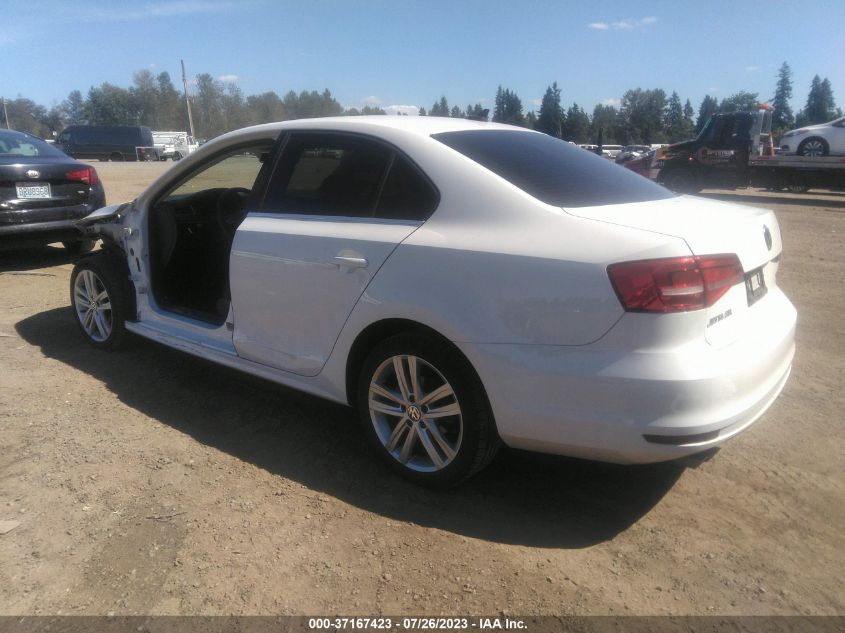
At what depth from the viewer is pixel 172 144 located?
5553cm

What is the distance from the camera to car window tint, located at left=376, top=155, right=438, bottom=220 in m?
2.96

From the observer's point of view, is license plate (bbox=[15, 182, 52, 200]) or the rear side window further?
license plate (bbox=[15, 182, 52, 200])

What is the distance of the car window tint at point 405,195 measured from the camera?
2.96 meters

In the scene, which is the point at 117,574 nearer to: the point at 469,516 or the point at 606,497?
the point at 469,516

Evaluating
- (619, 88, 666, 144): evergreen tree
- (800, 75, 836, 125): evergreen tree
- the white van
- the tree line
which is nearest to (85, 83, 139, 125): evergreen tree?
the tree line

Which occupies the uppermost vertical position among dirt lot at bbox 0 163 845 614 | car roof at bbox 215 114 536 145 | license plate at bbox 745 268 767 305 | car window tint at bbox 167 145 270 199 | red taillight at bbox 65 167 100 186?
car roof at bbox 215 114 536 145

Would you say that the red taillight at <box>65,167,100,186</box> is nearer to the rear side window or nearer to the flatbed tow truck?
the rear side window

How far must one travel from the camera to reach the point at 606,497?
303 cm

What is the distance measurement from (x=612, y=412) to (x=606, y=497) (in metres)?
0.77

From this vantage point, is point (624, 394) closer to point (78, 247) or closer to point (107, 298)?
point (107, 298)

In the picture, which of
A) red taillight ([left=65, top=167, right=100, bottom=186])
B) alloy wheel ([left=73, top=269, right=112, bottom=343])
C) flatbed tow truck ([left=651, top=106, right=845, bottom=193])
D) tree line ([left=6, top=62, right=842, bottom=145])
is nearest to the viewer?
alloy wheel ([left=73, top=269, right=112, bottom=343])

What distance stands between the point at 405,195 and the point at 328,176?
574 mm

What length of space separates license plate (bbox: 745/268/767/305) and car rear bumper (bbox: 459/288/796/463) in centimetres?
14

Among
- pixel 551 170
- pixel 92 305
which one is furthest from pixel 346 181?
pixel 92 305
